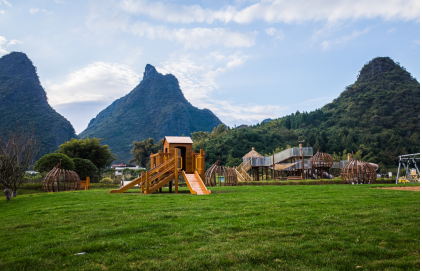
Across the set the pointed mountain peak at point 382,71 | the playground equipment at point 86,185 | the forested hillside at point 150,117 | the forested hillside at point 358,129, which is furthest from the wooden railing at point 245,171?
the forested hillside at point 150,117

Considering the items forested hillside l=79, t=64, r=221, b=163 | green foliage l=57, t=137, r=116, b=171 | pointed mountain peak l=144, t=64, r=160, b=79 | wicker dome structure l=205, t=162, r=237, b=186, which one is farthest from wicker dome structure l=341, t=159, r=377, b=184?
pointed mountain peak l=144, t=64, r=160, b=79

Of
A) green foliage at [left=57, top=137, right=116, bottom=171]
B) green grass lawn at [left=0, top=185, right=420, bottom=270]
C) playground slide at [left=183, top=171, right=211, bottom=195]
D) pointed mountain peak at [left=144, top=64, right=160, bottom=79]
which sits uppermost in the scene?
pointed mountain peak at [left=144, top=64, right=160, bottom=79]

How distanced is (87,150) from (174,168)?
35.5 metres

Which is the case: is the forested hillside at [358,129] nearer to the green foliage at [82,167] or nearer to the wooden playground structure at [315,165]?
the wooden playground structure at [315,165]

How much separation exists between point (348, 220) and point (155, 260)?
440cm

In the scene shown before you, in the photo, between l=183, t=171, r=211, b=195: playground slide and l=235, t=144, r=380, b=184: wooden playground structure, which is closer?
l=183, t=171, r=211, b=195: playground slide

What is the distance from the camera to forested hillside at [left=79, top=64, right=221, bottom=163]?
426ft

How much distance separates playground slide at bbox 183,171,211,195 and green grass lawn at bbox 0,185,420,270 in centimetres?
616

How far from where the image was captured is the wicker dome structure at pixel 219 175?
25.7 metres

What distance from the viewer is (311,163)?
33094mm

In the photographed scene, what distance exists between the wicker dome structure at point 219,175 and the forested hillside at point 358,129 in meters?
31.4

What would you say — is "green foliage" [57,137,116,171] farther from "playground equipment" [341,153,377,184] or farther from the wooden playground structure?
"playground equipment" [341,153,377,184]

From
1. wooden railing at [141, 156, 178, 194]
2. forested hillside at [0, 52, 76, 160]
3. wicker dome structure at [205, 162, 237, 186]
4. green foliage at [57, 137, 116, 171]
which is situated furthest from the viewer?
forested hillside at [0, 52, 76, 160]

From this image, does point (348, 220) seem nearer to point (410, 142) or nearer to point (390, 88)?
point (410, 142)
